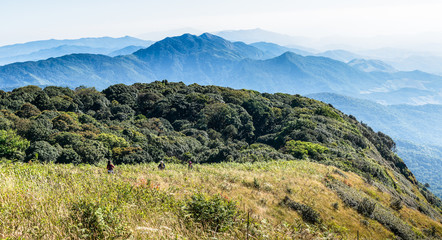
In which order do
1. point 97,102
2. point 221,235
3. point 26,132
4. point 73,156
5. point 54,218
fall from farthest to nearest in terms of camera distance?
point 97,102 < point 26,132 < point 73,156 < point 221,235 < point 54,218

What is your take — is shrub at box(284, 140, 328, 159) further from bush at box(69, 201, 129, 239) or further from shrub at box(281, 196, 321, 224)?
bush at box(69, 201, 129, 239)

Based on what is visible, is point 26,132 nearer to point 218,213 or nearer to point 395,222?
point 218,213

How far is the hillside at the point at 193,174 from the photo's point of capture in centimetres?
→ 447

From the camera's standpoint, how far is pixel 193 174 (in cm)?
1266

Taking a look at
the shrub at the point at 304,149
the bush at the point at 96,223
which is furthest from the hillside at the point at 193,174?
the shrub at the point at 304,149

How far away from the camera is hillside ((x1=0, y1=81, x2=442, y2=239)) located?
14.7ft

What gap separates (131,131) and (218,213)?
3160 cm

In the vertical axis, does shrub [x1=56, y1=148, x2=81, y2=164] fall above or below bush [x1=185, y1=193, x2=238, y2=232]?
below

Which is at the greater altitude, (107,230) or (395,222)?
(107,230)

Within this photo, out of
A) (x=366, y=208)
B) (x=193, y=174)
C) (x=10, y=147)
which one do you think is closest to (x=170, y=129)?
(x=10, y=147)

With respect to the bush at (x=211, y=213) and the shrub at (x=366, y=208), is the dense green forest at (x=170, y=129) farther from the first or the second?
the bush at (x=211, y=213)

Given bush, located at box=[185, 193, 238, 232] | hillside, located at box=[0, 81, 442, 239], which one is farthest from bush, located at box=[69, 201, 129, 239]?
bush, located at box=[185, 193, 238, 232]

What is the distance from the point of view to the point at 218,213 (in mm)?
5020

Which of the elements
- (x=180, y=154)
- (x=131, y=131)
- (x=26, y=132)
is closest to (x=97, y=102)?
(x=131, y=131)
